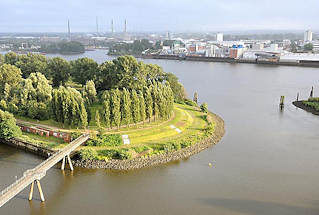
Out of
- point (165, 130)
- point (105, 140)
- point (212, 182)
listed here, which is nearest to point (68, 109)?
point (105, 140)

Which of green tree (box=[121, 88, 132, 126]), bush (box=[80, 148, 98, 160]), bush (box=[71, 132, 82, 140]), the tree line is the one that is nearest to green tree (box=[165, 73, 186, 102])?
the tree line

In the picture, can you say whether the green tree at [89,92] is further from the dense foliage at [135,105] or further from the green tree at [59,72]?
the green tree at [59,72]

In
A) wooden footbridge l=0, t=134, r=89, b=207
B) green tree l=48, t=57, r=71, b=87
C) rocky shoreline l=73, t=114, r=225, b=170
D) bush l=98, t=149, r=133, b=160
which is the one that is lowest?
rocky shoreline l=73, t=114, r=225, b=170

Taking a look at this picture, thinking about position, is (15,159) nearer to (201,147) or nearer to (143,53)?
(201,147)

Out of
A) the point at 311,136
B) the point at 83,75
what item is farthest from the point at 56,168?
the point at 311,136

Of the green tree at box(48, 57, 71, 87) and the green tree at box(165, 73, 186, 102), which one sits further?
the green tree at box(48, 57, 71, 87)

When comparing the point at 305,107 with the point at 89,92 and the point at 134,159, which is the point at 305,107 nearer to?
the point at 134,159

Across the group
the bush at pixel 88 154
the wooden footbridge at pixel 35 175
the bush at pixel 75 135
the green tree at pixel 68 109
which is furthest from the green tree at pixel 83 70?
the bush at pixel 88 154

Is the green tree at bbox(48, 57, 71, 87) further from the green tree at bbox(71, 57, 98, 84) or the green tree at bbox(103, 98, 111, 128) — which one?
the green tree at bbox(103, 98, 111, 128)
